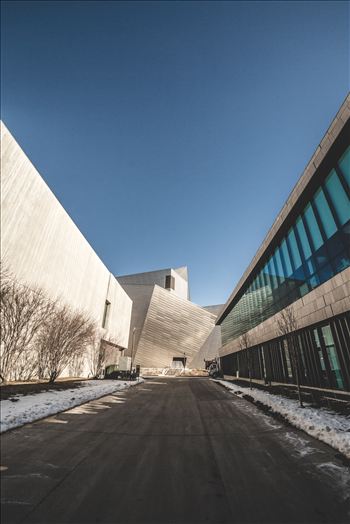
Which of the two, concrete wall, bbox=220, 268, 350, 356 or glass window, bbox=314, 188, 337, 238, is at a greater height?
glass window, bbox=314, 188, 337, 238

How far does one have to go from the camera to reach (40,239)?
21.2 metres

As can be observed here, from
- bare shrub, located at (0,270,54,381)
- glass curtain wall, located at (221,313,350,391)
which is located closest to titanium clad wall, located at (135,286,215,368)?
bare shrub, located at (0,270,54,381)

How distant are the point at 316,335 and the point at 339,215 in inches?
229

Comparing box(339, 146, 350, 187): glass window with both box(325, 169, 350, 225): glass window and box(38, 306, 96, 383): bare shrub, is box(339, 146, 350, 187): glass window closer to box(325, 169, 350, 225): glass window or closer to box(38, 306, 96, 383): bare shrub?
box(325, 169, 350, 225): glass window

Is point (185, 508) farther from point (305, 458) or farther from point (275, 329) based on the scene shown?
point (275, 329)

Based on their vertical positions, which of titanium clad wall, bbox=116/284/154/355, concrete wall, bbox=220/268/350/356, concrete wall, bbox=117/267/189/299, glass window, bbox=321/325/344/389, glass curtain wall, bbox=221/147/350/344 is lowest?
glass window, bbox=321/325/344/389

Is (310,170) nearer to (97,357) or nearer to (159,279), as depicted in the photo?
(97,357)

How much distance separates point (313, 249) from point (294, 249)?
91.1 inches

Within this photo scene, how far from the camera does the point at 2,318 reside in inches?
568

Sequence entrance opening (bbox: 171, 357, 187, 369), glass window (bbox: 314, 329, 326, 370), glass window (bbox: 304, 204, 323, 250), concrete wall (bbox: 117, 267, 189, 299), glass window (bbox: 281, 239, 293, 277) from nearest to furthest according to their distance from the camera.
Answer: glass window (bbox: 314, 329, 326, 370) → glass window (bbox: 304, 204, 323, 250) → glass window (bbox: 281, 239, 293, 277) → entrance opening (bbox: 171, 357, 187, 369) → concrete wall (bbox: 117, 267, 189, 299)

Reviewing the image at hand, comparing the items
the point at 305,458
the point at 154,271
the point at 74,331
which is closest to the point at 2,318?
the point at 74,331

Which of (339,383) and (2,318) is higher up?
(2,318)

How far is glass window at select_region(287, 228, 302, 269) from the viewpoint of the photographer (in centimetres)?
1397

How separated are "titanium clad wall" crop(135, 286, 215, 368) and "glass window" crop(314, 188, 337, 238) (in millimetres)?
48428
